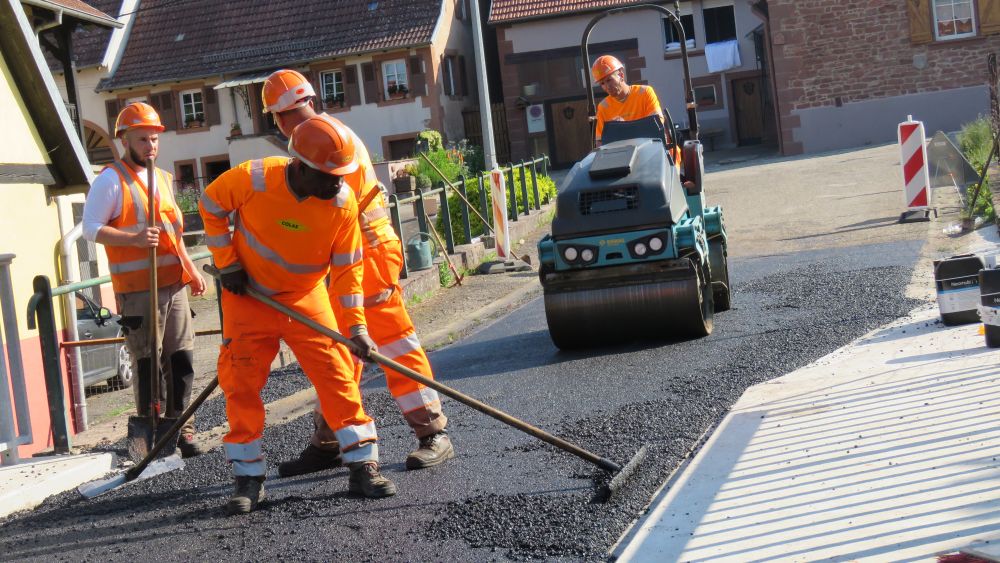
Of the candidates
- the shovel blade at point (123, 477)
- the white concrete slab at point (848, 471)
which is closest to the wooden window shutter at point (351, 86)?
the white concrete slab at point (848, 471)

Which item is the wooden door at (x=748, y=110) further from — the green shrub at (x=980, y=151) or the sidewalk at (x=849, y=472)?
the sidewalk at (x=849, y=472)

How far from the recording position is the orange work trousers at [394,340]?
6.01 metres

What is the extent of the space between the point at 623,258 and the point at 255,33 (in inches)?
1243

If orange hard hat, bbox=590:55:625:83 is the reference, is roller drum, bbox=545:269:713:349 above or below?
below

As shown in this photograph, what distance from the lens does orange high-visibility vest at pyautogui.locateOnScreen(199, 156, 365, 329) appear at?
5336 mm

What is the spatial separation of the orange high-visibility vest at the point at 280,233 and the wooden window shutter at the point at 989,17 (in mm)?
28815

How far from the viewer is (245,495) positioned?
5379 mm

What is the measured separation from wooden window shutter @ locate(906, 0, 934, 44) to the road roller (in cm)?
2410

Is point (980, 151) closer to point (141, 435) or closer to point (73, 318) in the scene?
point (73, 318)

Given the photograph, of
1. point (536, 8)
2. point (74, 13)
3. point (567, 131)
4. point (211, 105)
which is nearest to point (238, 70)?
point (211, 105)

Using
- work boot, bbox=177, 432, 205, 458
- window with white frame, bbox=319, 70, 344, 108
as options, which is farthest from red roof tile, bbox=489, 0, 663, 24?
work boot, bbox=177, 432, 205, 458

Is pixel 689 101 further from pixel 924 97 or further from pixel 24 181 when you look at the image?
pixel 924 97

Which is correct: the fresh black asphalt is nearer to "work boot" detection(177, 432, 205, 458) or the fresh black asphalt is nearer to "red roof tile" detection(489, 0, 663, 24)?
"work boot" detection(177, 432, 205, 458)

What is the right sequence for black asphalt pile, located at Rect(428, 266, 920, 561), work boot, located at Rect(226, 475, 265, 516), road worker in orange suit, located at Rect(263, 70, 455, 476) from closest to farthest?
black asphalt pile, located at Rect(428, 266, 920, 561)
work boot, located at Rect(226, 475, 265, 516)
road worker in orange suit, located at Rect(263, 70, 455, 476)
